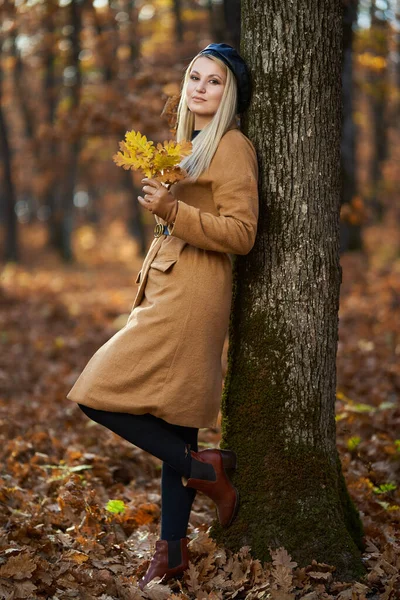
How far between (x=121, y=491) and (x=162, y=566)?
1.29m

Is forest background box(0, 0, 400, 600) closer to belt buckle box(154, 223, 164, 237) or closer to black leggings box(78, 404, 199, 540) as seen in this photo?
black leggings box(78, 404, 199, 540)

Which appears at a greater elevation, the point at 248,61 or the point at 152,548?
the point at 248,61

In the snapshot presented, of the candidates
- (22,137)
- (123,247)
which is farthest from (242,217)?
(22,137)

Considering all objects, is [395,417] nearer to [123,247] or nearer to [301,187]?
[301,187]

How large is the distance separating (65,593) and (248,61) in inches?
104

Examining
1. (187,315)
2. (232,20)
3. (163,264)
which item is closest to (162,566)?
(187,315)

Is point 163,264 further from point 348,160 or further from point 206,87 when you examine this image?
point 348,160

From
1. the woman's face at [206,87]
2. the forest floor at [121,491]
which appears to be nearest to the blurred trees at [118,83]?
the woman's face at [206,87]

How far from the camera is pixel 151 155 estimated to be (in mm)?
3162

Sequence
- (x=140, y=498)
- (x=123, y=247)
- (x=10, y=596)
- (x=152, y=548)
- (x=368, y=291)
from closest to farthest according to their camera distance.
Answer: (x=10, y=596) → (x=152, y=548) → (x=140, y=498) → (x=368, y=291) → (x=123, y=247)

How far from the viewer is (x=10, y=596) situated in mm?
2961

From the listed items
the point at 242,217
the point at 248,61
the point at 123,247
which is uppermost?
the point at 248,61

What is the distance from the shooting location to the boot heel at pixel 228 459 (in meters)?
3.50

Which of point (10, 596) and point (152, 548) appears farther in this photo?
point (152, 548)
